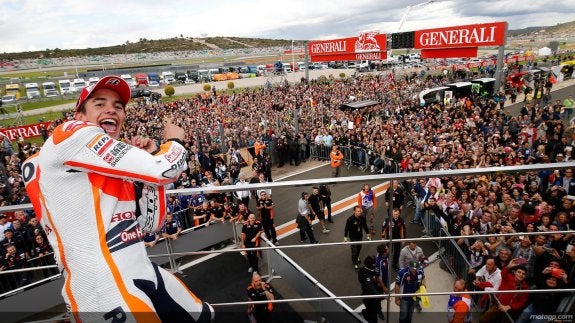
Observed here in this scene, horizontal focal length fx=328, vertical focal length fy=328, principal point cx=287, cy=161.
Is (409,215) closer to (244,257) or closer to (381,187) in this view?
(381,187)

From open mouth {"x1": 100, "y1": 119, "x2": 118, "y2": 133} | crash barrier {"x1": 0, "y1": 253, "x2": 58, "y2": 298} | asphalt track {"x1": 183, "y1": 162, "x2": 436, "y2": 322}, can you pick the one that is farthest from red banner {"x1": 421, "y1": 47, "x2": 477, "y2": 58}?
open mouth {"x1": 100, "y1": 119, "x2": 118, "y2": 133}

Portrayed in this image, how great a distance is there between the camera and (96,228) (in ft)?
4.55

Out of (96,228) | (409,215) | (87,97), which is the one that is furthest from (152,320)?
(409,215)

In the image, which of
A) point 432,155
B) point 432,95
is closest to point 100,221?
point 432,155

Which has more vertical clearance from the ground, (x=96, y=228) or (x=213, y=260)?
(x=96, y=228)

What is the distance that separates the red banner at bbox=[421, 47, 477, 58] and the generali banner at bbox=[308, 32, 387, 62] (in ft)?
13.0

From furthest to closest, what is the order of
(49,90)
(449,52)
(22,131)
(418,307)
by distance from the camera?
(49,90), (449,52), (22,131), (418,307)

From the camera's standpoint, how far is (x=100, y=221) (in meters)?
1.40

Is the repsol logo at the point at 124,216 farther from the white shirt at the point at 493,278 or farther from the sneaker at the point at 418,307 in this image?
the sneaker at the point at 418,307

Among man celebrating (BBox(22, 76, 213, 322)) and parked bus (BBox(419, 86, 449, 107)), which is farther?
parked bus (BBox(419, 86, 449, 107))

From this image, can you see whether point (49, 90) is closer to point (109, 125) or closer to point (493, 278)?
point (109, 125)

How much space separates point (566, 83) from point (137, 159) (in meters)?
47.3

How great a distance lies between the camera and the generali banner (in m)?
31.2

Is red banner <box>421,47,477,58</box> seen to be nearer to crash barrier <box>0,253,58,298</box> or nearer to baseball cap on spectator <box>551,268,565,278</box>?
baseball cap on spectator <box>551,268,565,278</box>
